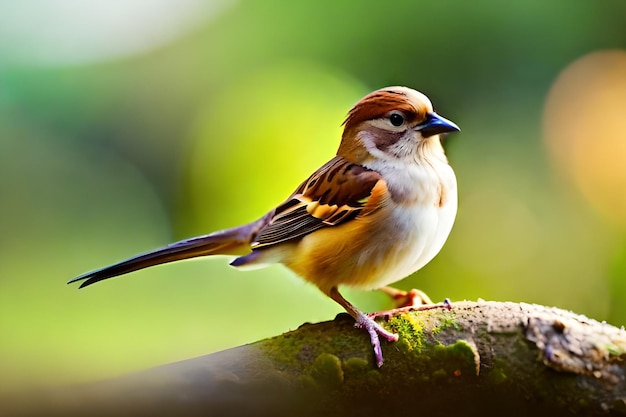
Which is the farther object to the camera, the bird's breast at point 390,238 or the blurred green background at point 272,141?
the blurred green background at point 272,141

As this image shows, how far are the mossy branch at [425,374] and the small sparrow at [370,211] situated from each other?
0.11 metres

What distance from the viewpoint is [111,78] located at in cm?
232

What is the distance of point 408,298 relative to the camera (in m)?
1.31

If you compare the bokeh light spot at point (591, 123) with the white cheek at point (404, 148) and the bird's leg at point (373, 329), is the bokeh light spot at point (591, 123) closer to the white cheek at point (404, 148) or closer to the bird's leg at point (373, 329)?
the white cheek at point (404, 148)

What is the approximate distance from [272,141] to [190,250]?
784 millimetres

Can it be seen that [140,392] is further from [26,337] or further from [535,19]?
[535,19]

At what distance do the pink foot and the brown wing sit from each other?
0.68 feet

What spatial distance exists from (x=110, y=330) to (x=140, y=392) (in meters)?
0.77

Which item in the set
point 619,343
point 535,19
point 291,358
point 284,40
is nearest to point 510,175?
point 535,19

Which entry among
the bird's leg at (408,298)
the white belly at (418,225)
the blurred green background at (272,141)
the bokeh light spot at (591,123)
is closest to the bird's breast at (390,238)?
the white belly at (418,225)

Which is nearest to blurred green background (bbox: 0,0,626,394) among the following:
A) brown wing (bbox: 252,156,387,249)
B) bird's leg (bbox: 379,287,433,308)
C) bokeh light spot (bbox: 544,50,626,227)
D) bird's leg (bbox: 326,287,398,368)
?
bokeh light spot (bbox: 544,50,626,227)

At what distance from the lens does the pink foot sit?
1.00 meters

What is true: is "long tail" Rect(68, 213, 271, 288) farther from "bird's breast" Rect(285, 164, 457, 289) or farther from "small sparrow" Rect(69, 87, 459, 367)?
"bird's breast" Rect(285, 164, 457, 289)

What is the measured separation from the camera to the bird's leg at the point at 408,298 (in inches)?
50.5
